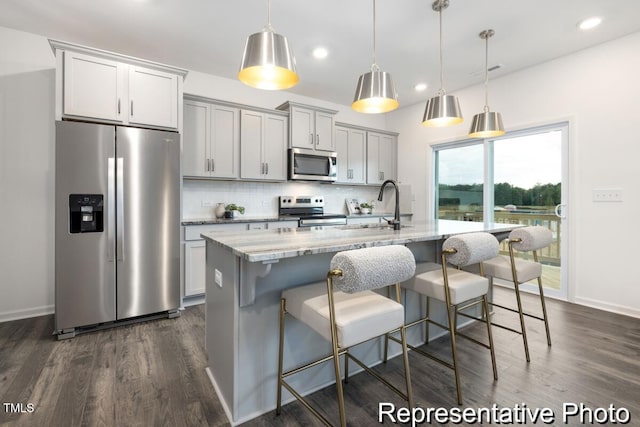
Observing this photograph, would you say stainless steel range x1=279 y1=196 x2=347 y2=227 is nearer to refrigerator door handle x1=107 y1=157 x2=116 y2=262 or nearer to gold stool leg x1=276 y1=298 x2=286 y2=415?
refrigerator door handle x1=107 y1=157 x2=116 y2=262

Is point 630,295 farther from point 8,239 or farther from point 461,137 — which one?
point 8,239

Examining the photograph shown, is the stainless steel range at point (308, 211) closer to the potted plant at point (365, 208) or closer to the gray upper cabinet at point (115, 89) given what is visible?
the potted plant at point (365, 208)

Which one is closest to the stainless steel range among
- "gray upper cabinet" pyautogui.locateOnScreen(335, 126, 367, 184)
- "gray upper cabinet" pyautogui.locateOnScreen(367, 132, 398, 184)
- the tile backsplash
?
the tile backsplash

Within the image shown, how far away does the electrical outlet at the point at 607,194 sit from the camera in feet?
10.1

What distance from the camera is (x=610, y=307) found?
312 cm

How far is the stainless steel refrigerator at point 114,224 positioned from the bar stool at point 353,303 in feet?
6.12

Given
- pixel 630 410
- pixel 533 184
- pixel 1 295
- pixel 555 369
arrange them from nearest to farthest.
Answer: pixel 630 410 → pixel 555 369 → pixel 1 295 → pixel 533 184

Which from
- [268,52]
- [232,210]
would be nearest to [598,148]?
[268,52]

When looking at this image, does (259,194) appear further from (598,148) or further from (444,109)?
(598,148)

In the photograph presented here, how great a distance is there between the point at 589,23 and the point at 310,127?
3066 mm

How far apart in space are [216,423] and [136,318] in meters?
1.78

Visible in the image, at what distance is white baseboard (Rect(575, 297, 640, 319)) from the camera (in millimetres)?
2985

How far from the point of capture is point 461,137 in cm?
443

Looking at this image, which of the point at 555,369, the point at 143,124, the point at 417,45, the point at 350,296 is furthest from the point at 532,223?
the point at 143,124
